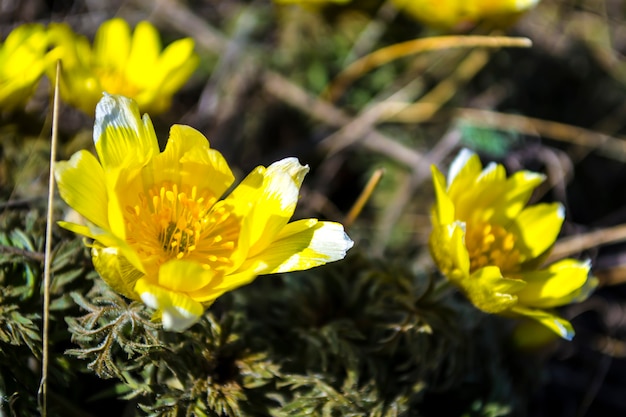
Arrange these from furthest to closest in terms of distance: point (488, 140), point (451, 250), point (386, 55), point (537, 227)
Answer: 1. point (386, 55)
2. point (488, 140)
3. point (537, 227)
4. point (451, 250)

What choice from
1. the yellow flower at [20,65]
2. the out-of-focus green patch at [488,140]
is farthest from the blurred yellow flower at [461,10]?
the yellow flower at [20,65]

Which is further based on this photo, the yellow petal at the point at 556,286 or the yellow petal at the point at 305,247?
the yellow petal at the point at 556,286

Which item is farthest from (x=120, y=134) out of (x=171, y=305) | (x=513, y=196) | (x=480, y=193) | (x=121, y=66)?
(x=513, y=196)

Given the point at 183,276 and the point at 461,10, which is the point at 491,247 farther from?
the point at 461,10

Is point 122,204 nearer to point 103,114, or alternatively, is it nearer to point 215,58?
point 103,114

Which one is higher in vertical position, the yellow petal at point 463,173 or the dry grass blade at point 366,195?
the yellow petal at point 463,173

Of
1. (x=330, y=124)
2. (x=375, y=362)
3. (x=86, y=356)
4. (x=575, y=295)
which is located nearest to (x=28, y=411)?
(x=86, y=356)

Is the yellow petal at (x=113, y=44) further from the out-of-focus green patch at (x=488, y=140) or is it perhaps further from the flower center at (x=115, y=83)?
the out-of-focus green patch at (x=488, y=140)
